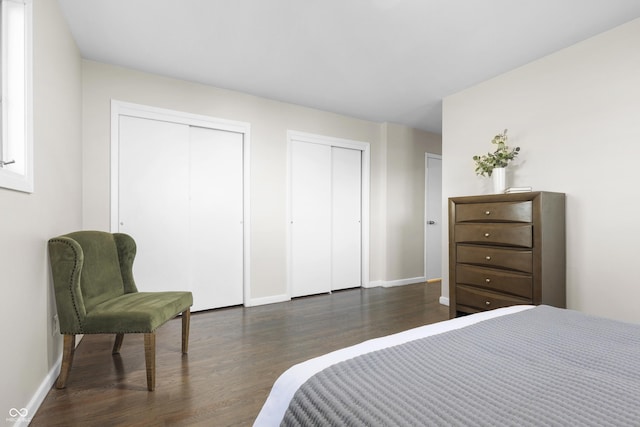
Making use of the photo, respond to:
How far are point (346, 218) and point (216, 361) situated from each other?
8.79 feet

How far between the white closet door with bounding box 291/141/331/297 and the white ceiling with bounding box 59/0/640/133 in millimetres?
953

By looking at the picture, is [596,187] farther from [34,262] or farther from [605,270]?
[34,262]

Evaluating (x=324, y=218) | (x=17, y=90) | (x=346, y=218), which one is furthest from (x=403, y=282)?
(x=17, y=90)

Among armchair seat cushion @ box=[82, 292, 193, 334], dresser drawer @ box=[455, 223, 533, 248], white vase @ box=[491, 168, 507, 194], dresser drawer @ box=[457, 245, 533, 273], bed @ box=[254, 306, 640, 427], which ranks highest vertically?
white vase @ box=[491, 168, 507, 194]

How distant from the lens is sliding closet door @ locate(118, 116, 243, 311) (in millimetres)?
3043

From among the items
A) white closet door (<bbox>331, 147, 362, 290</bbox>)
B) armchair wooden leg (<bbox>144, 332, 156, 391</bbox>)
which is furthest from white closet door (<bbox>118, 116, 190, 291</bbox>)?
white closet door (<bbox>331, 147, 362, 290</bbox>)

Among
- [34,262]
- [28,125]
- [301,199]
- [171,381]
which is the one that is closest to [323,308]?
[301,199]

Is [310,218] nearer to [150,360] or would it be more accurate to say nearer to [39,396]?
[150,360]

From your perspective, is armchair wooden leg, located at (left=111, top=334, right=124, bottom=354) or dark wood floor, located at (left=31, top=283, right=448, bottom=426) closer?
dark wood floor, located at (left=31, top=283, right=448, bottom=426)

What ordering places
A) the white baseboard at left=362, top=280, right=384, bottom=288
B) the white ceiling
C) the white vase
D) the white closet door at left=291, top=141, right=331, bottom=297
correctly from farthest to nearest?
the white baseboard at left=362, top=280, right=384, bottom=288, the white closet door at left=291, top=141, right=331, bottom=297, the white vase, the white ceiling

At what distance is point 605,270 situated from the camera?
2.41m

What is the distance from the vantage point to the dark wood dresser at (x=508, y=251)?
2.39 meters

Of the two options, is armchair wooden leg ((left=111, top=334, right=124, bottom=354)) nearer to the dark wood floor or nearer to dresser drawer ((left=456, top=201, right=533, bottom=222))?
the dark wood floor

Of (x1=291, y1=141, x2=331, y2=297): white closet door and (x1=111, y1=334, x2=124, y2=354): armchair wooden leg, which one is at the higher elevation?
(x1=291, y1=141, x2=331, y2=297): white closet door
